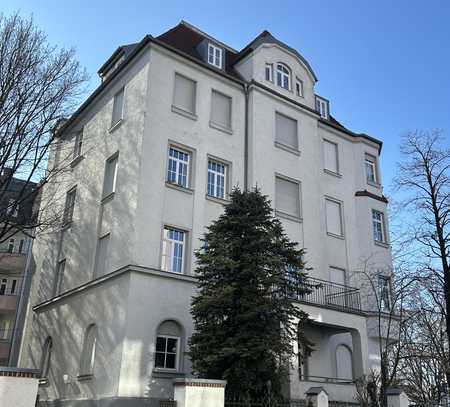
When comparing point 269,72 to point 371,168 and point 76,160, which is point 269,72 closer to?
point 371,168

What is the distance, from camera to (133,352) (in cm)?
1595

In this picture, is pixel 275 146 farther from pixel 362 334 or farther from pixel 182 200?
pixel 362 334

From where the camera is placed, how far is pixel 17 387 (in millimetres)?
9062

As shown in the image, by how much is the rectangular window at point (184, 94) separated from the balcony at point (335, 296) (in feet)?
28.6

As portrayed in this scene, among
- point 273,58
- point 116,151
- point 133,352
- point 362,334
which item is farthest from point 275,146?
point 133,352

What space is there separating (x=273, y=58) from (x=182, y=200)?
1007 centimetres

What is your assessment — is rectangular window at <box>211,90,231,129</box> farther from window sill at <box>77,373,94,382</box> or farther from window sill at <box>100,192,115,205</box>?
window sill at <box>77,373,94,382</box>

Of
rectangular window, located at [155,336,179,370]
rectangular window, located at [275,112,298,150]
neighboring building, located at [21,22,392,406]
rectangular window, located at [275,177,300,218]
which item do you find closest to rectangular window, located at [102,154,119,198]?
neighboring building, located at [21,22,392,406]

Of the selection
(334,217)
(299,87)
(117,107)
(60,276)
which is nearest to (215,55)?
(299,87)

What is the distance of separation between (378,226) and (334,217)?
326 cm

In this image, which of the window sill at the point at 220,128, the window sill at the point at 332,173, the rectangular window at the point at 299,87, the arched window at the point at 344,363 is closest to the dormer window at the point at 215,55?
the window sill at the point at 220,128

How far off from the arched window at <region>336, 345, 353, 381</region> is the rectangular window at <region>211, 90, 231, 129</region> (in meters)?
11.0

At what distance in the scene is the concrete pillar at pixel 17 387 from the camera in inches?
351

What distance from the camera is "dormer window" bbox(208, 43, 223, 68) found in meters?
23.5
